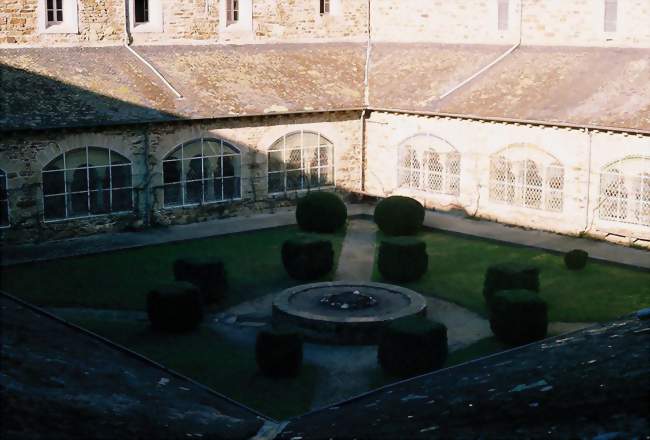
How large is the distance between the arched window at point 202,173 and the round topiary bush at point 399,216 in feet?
14.1

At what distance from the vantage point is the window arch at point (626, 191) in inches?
1030

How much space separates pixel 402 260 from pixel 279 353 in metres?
6.05

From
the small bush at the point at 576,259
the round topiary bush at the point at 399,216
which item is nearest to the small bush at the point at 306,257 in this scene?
the round topiary bush at the point at 399,216

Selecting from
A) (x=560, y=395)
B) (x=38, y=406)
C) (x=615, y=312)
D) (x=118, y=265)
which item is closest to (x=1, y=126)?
(x=118, y=265)

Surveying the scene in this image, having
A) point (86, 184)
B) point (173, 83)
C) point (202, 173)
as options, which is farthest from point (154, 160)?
point (173, 83)

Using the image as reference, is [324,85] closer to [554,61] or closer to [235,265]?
[554,61]

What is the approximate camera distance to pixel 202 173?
2948cm

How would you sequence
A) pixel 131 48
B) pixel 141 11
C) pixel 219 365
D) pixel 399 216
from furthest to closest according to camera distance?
1. pixel 141 11
2. pixel 131 48
3. pixel 399 216
4. pixel 219 365

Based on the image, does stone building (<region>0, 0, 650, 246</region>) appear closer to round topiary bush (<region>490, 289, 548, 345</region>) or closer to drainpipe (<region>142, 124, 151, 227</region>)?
drainpipe (<region>142, 124, 151, 227</region>)

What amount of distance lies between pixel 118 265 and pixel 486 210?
10154 millimetres

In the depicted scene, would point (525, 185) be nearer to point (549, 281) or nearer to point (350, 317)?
point (549, 281)

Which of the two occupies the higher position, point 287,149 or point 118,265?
point 287,149

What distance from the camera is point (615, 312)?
2141 cm

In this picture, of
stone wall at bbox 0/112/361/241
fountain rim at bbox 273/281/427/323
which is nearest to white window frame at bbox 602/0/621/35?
stone wall at bbox 0/112/361/241
